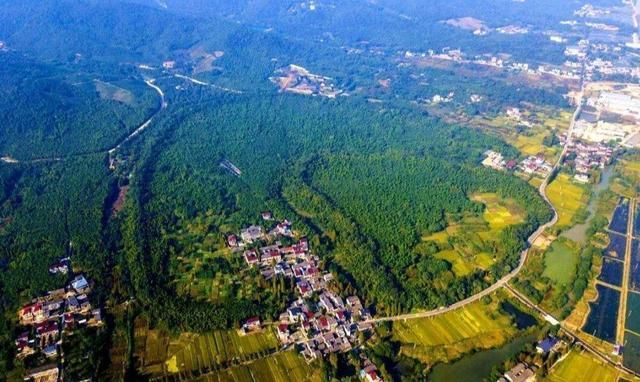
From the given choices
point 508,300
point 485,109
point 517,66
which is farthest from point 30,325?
point 517,66

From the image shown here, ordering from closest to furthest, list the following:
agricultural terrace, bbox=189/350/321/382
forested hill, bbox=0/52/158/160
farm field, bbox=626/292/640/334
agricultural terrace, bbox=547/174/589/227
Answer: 1. agricultural terrace, bbox=189/350/321/382
2. farm field, bbox=626/292/640/334
3. agricultural terrace, bbox=547/174/589/227
4. forested hill, bbox=0/52/158/160

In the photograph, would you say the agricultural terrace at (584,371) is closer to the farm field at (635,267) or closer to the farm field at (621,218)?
the farm field at (635,267)

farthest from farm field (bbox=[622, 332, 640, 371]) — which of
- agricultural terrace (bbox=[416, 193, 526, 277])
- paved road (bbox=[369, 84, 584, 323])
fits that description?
agricultural terrace (bbox=[416, 193, 526, 277])

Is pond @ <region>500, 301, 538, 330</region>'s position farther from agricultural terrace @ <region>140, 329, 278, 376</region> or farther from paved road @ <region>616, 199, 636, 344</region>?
agricultural terrace @ <region>140, 329, 278, 376</region>

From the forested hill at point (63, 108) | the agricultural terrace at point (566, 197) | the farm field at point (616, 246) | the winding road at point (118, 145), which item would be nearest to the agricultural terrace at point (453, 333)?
the farm field at point (616, 246)

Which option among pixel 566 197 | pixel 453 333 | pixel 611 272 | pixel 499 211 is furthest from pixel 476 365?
pixel 566 197

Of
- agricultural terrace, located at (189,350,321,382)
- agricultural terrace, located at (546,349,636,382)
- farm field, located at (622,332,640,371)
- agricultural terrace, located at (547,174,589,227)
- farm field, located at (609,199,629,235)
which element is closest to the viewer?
agricultural terrace, located at (189,350,321,382)

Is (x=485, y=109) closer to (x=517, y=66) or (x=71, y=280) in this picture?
(x=517, y=66)

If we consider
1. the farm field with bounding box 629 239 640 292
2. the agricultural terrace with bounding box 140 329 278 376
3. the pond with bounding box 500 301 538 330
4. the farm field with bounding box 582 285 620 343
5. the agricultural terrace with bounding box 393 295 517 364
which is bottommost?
the agricultural terrace with bounding box 140 329 278 376
